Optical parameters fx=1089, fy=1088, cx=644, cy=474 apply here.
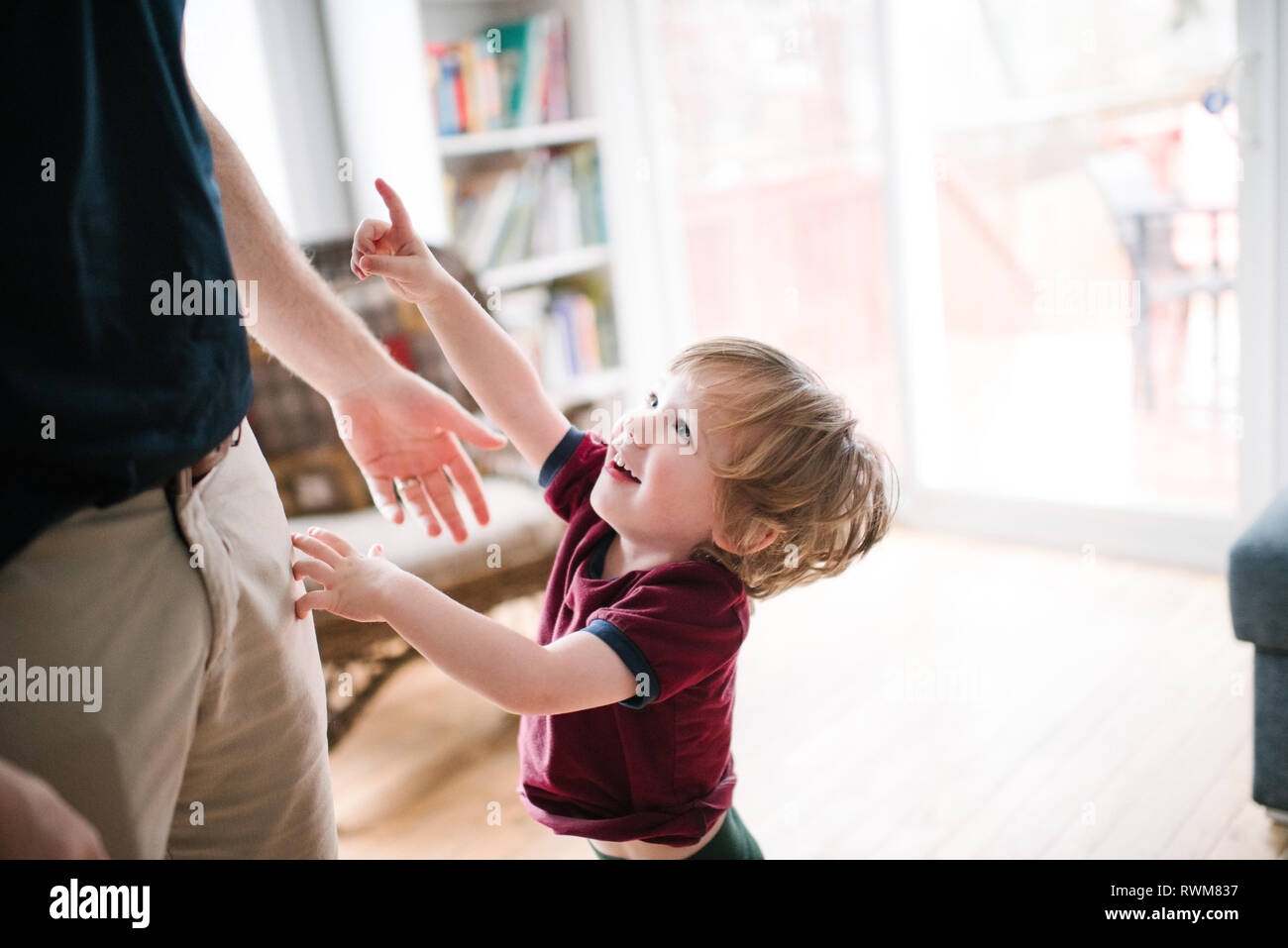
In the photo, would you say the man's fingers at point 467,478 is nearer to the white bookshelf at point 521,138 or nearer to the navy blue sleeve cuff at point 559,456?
the navy blue sleeve cuff at point 559,456

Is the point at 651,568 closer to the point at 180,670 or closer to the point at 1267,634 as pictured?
the point at 180,670

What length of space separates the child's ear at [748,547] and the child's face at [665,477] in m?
0.01

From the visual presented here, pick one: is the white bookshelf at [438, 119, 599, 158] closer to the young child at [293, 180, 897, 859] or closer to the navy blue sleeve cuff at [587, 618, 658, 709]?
the young child at [293, 180, 897, 859]

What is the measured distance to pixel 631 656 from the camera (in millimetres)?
908

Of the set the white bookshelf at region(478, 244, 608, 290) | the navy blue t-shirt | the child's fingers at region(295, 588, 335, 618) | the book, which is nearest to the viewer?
the navy blue t-shirt

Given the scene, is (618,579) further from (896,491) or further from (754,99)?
(754,99)

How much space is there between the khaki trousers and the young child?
0.06m

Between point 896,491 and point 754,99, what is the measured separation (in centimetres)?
294

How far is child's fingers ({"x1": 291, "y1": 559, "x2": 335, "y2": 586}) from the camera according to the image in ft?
2.81

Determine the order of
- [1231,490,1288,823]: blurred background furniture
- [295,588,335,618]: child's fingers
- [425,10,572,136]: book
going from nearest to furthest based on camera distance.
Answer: [295,588,335,618]: child's fingers
[1231,490,1288,823]: blurred background furniture
[425,10,572,136]: book

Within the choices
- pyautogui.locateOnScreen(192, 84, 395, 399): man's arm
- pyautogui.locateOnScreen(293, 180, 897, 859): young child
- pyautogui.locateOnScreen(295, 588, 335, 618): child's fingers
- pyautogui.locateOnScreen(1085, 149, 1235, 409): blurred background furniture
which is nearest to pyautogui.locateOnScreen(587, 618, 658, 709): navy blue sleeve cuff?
pyautogui.locateOnScreen(293, 180, 897, 859): young child

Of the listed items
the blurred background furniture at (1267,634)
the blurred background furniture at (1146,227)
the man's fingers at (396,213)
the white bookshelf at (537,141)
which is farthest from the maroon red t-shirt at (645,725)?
the blurred background furniture at (1146,227)

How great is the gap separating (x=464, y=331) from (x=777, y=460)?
0.33 m
